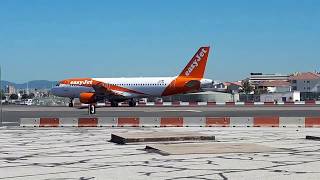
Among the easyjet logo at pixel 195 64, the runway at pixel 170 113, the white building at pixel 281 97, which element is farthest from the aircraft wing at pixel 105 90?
the white building at pixel 281 97

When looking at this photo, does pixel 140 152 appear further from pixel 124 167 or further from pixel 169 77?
pixel 169 77

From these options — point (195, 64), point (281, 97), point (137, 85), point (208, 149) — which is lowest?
point (208, 149)

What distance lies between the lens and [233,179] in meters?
10.7

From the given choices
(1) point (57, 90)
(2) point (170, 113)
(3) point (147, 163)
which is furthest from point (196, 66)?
(3) point (147, 163)

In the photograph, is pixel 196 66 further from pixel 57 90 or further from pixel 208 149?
pixel 208 149

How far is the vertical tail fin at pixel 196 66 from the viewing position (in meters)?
65.8

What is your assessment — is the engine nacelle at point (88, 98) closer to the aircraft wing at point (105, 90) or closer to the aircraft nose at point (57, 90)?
the aircraft wing at point (105, 90)

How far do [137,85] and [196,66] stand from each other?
7187mm

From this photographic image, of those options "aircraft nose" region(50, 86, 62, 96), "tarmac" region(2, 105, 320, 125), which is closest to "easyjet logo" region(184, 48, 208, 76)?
"tarmac" region(2, 105, 320, 125)

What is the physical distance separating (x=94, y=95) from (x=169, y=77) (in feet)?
30.2

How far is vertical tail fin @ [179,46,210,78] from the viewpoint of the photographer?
65812 mm

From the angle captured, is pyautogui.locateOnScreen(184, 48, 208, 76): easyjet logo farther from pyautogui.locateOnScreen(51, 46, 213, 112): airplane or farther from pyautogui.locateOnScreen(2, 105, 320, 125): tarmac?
pyautogui.locateOnScreen(2, 105, 320, 125): tarmac

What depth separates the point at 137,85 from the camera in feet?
220

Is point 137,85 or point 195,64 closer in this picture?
point 195,64
